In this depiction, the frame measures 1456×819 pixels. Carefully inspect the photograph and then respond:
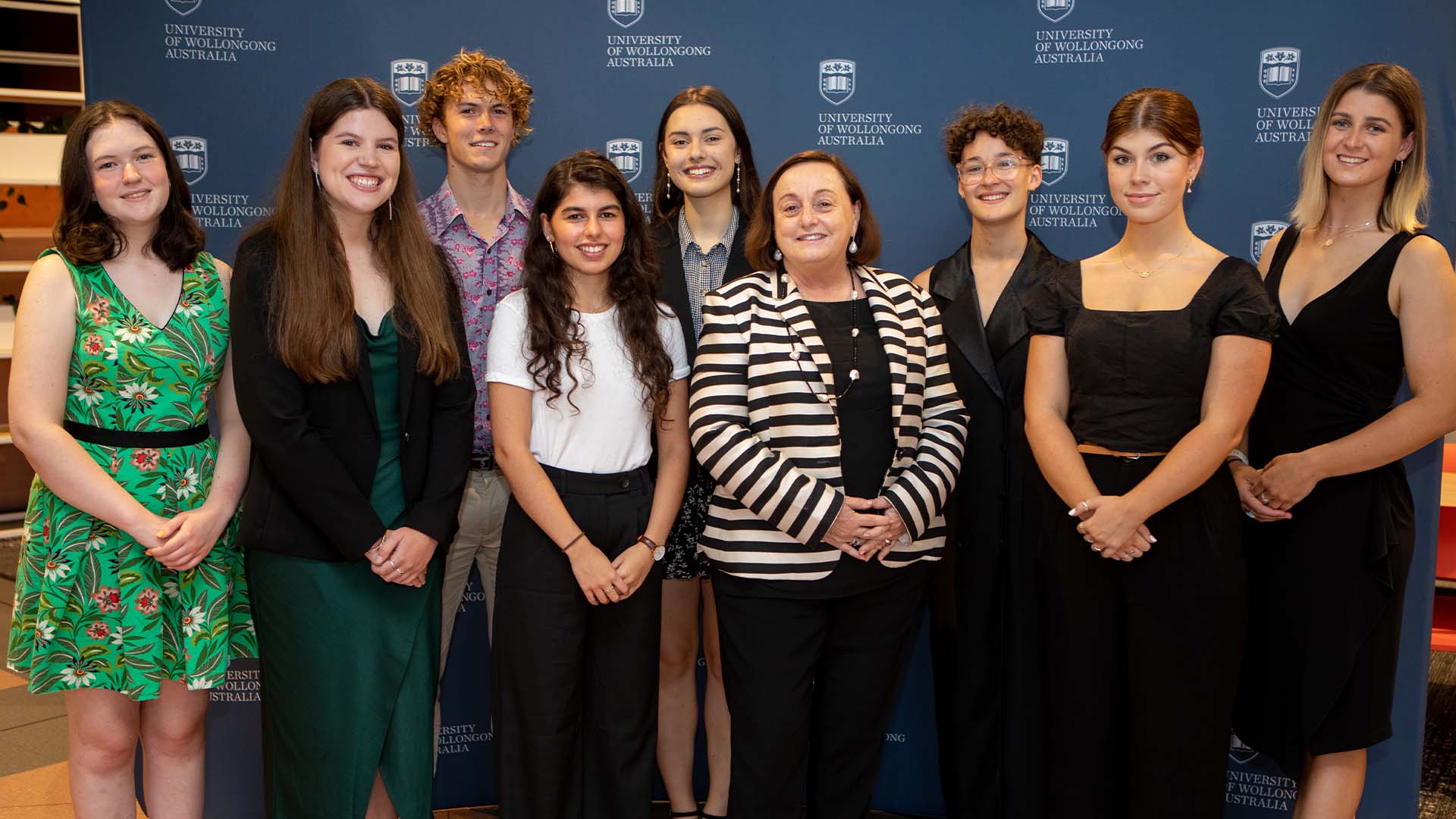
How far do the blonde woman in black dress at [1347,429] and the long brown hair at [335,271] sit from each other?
76.5 inches

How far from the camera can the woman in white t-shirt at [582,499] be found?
99.2 inches

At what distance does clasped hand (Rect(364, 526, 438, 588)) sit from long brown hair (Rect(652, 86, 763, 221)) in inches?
45.4

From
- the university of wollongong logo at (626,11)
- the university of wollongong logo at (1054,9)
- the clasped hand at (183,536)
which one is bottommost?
the clasped hand at (183,536)

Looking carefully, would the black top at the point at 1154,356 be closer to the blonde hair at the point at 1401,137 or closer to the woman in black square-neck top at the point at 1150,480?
the woman in black square-neck top at the point at 1150,480

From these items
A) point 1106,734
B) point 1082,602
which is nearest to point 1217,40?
point 1082,602

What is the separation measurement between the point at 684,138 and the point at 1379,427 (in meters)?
1.85

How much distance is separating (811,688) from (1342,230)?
1679 millimetres

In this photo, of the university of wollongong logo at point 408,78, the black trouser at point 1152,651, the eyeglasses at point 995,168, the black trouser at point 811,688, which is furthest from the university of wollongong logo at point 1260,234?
the university of wollongong logo at point 408,78

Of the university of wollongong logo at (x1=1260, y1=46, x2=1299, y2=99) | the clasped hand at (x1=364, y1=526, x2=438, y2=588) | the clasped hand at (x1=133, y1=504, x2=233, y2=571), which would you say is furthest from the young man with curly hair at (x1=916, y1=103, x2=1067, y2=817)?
the clasped hand at (x1=133, y1=504, x2=233, y2=571)

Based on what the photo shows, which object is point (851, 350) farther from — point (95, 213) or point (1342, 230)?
point (95, 213)

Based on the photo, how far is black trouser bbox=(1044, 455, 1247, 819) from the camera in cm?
242

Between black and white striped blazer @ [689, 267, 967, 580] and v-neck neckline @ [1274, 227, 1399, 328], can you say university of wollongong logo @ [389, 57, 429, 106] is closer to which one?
black and white striped blazer @ [689, 267, 967, 580]

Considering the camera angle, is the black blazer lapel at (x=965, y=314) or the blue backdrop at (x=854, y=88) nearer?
the black blazer lapel at (x=965, y=314)

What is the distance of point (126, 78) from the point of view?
132 inches
